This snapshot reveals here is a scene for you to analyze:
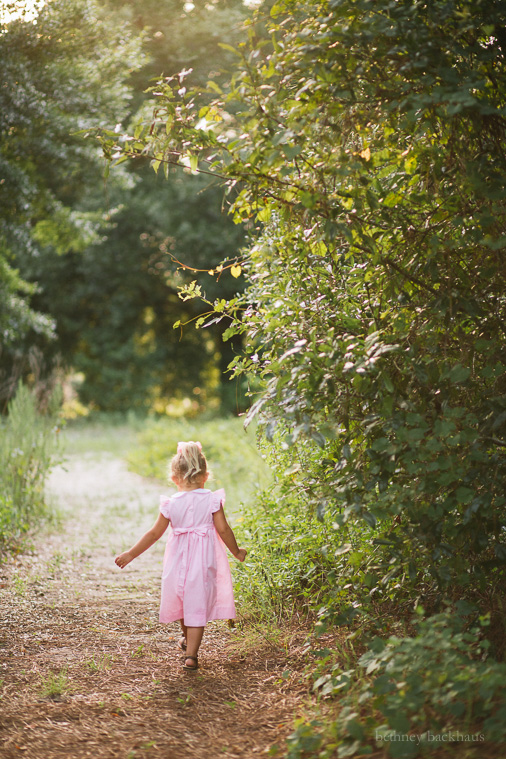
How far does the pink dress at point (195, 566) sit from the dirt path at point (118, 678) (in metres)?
0.28

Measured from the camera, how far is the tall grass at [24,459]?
6461 mm

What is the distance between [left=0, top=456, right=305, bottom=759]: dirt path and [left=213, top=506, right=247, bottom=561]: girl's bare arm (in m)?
0.51

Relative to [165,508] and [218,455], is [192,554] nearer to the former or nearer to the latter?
[165,508]

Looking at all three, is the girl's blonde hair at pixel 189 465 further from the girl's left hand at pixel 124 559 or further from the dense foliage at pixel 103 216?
the dense foliage at pixel 103 216

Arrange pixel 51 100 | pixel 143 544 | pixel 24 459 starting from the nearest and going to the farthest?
1. pixel 143 544
2. pixel 24 459
3. pixel 51 100

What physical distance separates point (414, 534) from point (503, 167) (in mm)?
1589

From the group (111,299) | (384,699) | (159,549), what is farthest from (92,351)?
(384,699)

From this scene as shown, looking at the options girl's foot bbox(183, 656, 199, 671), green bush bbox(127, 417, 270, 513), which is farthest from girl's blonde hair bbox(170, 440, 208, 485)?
green bush bbox(127, 417, 270, 513)

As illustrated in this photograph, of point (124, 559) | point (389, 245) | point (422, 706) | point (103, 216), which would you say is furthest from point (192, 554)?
point (103, 216)

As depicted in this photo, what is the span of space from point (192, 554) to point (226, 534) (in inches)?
8.4

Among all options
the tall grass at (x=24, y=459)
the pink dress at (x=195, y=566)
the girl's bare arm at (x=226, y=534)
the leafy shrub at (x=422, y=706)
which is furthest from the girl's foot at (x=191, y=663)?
the tall grass at (x=24, y=459)

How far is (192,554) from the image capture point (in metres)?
3.56

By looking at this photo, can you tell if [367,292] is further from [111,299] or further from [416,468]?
[111,299]

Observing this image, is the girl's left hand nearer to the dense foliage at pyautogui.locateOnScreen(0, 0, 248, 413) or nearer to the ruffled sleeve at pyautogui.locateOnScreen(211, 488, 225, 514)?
the ruffled sleeve at pyautogui.locateOnScreen(211, 488, 225, 514)
